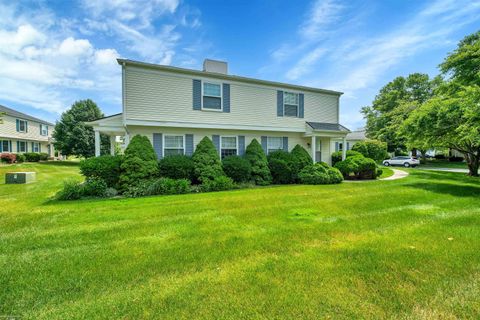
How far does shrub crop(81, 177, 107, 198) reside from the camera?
889cm

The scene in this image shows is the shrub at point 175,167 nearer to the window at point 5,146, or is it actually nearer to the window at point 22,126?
the window at point 5,146

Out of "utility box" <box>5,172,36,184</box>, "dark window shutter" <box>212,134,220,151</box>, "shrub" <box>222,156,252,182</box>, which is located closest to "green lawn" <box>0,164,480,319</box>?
"shrub" <box>222,156,252,182</box>

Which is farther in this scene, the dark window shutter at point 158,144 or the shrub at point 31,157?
the shrub at point 31,157

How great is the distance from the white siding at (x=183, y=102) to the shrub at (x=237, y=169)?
2.41 m

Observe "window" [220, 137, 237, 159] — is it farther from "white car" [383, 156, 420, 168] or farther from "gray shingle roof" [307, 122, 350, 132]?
"white car" [383, 156, 420, 168]

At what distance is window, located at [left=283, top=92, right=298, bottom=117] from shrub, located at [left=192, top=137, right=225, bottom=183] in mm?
5847

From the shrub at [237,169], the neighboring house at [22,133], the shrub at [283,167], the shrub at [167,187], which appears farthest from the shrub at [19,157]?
the shrub at [283,167]

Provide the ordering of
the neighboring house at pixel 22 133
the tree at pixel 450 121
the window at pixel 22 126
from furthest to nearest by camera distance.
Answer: the window at pixel 22 126, the neighboring house at pixel 22 133, the tree at pixel 450 121

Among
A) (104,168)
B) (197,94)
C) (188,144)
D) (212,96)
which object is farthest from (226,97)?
(104,168)

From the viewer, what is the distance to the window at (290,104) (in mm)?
14367

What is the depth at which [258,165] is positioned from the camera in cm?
1223

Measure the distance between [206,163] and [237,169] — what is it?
1.60 metres

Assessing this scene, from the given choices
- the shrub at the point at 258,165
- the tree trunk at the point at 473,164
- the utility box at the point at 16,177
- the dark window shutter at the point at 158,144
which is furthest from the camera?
the tree trunk at the point at 473,164

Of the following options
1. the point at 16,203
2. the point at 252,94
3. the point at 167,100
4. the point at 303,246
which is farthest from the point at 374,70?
the point at 16,203
